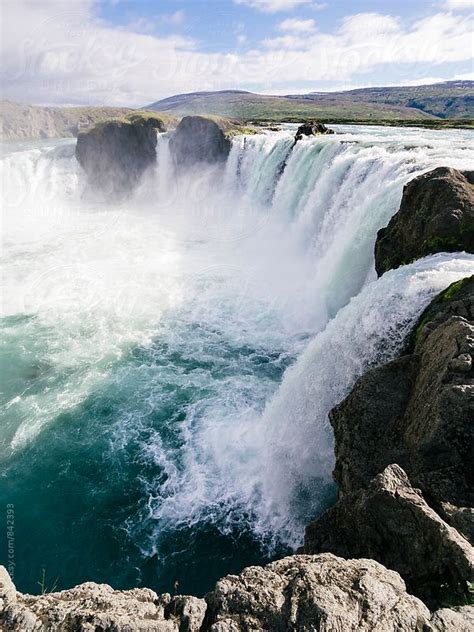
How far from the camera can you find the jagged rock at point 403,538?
16.8ft

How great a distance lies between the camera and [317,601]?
425 centimetres

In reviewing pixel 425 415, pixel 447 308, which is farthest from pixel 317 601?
pixel 447 308

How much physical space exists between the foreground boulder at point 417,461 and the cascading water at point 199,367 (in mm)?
2330

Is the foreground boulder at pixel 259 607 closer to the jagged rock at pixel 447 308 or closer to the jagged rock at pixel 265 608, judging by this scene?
the jagged rock at pixel 265 608

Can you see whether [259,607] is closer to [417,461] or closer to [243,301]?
[417,461]

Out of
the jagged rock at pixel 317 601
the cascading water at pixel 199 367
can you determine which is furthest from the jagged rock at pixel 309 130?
the jagged rock at pixel 317 601

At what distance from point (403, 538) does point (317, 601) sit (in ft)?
7.70

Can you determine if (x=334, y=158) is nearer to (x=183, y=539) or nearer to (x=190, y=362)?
(x=190, y=362)

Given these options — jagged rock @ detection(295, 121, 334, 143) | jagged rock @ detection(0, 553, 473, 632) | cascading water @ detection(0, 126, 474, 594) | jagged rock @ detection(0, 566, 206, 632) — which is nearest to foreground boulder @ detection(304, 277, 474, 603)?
jagged rock @ detection(0, 553, 473, 632)

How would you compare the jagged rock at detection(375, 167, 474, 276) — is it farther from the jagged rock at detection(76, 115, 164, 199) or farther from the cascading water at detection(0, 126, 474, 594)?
the jagged rock at detection(76, 115, 164, 199)

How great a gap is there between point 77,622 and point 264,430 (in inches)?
372

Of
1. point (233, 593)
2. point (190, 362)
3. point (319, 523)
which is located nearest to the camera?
point (233, 593)

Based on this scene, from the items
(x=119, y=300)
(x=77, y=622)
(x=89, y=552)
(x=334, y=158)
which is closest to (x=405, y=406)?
(x=77, y=622)

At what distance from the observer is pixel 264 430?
13406 millimetres
